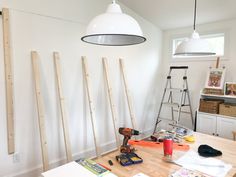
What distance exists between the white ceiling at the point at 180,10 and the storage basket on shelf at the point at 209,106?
1406 millimetres

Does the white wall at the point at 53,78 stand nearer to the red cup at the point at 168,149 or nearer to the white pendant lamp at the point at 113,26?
the white pendant lamp at the point at 113,26

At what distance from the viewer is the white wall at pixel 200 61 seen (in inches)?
135

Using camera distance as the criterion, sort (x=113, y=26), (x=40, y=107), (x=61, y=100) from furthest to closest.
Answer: (x=61, y=100)
(x=40, y=107)
(x=113, y=26)

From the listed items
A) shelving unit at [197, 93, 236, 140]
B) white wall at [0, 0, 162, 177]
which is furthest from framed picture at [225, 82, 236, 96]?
white wall at [0, 0, 162, 177]

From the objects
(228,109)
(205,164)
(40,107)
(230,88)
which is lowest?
(205,164)

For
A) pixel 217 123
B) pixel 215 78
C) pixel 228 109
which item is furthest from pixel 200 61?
pixel 217 123

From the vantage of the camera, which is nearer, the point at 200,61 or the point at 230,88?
the point at 230,88

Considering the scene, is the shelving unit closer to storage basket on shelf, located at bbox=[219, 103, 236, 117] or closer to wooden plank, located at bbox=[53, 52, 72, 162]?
storage basket on shelf, located at bbox=[219, 103, 236, 117]

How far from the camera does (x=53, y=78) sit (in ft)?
8.90

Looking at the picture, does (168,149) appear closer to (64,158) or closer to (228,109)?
(64,158)

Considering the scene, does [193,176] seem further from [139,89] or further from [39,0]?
[139,89]

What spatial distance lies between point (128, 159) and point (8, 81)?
5.35ft

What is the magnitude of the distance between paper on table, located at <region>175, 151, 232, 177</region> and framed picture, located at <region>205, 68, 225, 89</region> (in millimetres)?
2158

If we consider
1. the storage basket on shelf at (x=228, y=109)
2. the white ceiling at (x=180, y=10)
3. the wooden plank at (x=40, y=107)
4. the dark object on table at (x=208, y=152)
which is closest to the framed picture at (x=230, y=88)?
the storage basket on shelf at (x=228, y=109)
